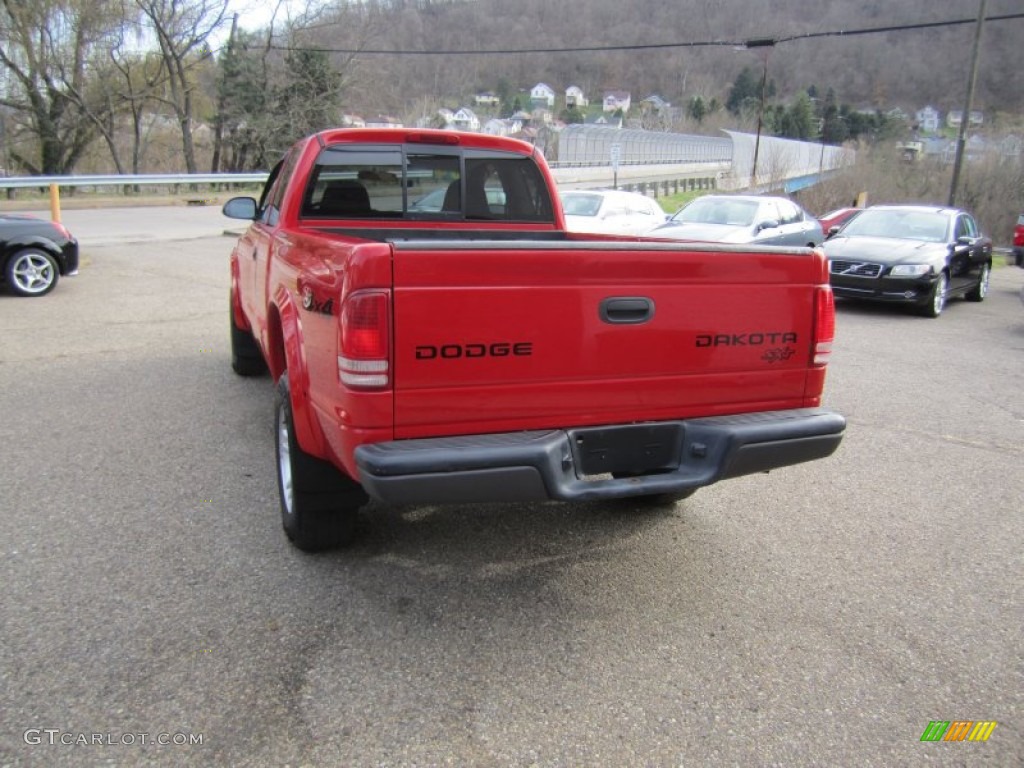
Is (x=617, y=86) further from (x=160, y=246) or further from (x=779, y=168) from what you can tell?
(x=160, y=246)

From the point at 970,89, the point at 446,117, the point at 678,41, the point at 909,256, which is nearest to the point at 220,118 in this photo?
the point at 446,117

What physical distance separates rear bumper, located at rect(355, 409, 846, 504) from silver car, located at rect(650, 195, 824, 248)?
9.65 meters

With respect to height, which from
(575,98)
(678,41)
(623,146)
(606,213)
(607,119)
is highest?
(678,41)

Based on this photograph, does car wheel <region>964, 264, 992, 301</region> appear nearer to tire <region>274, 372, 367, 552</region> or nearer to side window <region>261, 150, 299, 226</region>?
side window <region>261, 150, 299, 226</region>

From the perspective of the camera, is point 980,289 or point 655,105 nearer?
point 980,289

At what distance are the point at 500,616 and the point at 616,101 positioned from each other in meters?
76.0

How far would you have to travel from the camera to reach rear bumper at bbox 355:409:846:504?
8.90 ft

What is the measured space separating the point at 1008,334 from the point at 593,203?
24.0 feet

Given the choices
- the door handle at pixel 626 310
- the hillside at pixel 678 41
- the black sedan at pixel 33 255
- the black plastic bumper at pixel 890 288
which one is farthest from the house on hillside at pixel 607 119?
the door handle at pixel 626 310

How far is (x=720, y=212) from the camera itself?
45.3 ft

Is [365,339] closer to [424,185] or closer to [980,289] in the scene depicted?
[424,185]

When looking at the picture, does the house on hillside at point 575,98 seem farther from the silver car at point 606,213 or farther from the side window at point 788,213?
the side window at point 788,213

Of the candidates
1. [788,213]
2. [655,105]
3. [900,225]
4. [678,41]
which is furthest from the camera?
[655,105]

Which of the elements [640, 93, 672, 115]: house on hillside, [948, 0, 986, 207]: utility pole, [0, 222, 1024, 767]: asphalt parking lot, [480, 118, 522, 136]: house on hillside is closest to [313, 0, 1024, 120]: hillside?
[480, 118, 522, 136]: house on hillside
